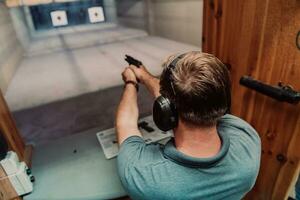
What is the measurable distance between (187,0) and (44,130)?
3424 millimetres

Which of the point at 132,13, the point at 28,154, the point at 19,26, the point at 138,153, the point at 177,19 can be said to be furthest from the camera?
the point at 132,13

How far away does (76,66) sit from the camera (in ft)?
11.3

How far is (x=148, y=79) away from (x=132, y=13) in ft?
19.8

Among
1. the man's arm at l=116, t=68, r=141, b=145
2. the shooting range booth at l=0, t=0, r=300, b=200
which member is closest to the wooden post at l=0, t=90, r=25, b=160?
the shooting range booth at l=0, t=0, r=300, b=200

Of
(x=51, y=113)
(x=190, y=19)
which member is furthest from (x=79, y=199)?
(x=190, y=19)

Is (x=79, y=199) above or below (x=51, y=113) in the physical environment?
above

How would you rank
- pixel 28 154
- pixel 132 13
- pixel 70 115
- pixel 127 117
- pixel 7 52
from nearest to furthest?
pixel 127 117 → pixel 28 154 → pixel 70 115 → pixel 7 52 → pixel 132 13

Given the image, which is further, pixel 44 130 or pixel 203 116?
pixel 44 130

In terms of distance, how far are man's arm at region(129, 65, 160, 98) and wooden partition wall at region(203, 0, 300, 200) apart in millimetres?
314

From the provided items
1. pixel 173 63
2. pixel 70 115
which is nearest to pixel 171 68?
pixel 173 63

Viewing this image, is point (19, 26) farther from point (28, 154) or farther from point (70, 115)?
point (28, 154)

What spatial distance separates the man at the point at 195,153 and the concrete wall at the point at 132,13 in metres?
5.60

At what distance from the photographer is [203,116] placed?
54 cm

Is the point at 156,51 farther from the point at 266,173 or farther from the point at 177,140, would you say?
the point at 177,140
